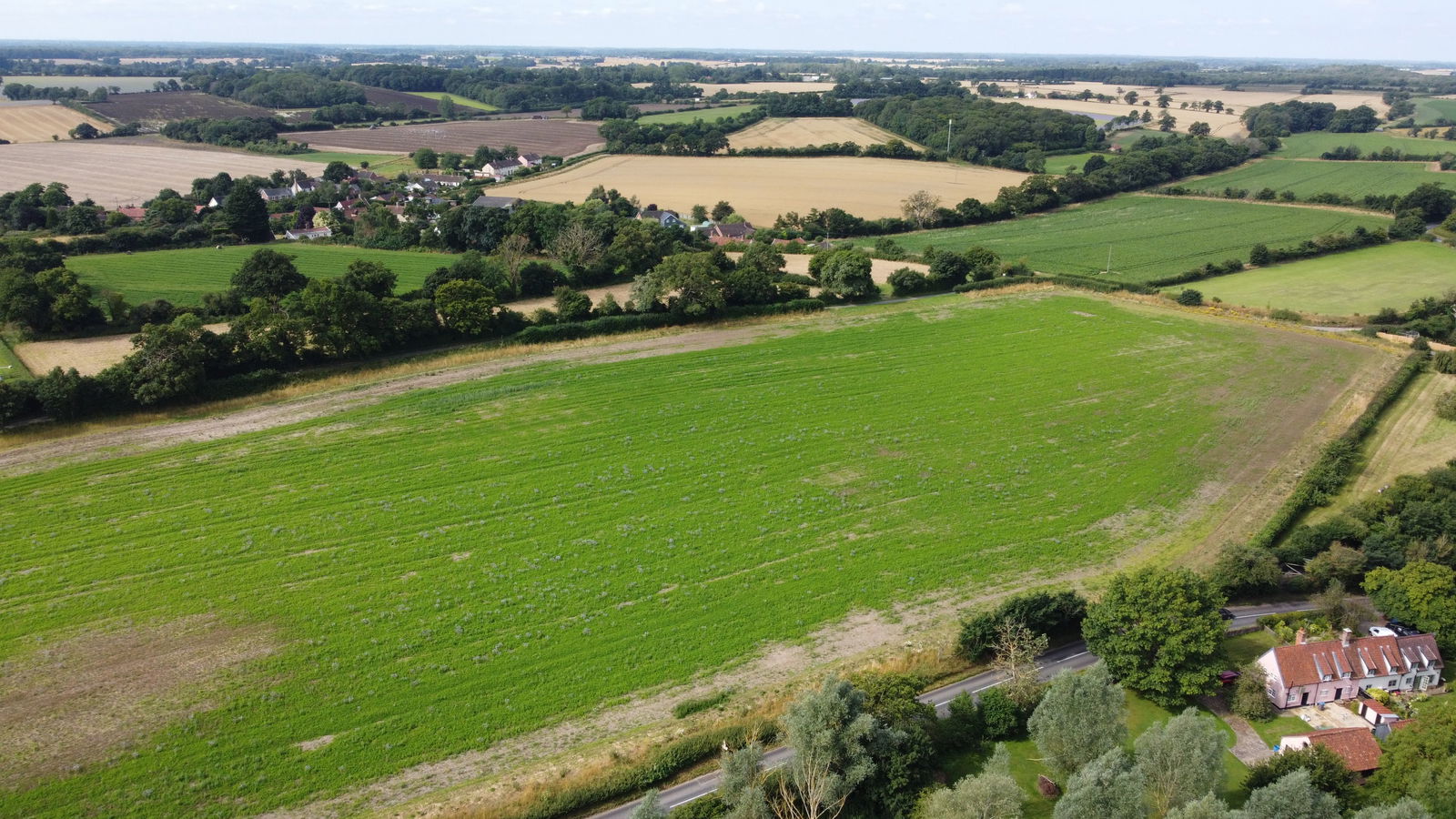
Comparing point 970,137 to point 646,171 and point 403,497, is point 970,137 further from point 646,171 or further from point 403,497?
point 403,497

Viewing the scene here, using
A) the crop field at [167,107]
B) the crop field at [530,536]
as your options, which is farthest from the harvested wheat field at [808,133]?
the crop field at [530,536]

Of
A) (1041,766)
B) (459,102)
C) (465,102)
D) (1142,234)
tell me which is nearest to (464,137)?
(459,102)

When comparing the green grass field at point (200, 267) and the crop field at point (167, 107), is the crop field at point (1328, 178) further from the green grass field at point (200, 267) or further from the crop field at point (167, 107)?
→ the crop field at point (167, 107)

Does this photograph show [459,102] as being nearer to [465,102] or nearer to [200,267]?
[465,102]

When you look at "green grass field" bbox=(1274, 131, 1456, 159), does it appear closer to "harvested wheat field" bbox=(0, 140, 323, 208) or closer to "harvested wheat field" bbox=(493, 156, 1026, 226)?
"harvested wheat field" bbox=(493, 156, 1026, 226)

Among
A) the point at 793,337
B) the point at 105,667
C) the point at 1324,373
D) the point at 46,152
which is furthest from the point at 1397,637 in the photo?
the point at 46,152

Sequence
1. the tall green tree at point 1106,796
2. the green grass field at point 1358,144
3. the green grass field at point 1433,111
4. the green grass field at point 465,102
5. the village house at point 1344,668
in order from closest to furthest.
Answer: the tall green tree at point 1106,796 → the village house at point 1344,668 → the green grass field at point 1358,144 → the green grass field at point 1433,111 → the green grass field at point 465,102
